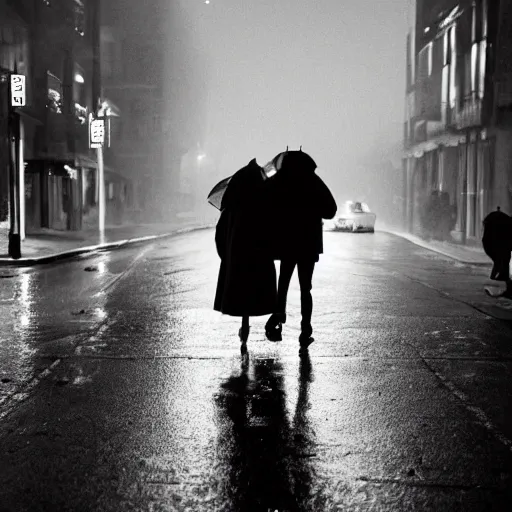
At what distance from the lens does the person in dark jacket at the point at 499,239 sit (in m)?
11.5

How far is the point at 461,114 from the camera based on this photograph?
97.3 feet

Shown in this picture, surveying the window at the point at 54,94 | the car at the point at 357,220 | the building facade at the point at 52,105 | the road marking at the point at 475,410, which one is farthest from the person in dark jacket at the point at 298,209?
the car at the point at 357,220

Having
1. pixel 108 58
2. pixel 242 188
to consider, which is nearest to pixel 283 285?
pixel 242 188

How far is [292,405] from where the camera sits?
5.70 meters

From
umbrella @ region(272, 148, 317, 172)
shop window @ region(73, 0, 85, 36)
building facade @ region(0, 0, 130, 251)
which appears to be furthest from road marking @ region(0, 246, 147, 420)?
shop window @ region(73, 0, 85, 36)

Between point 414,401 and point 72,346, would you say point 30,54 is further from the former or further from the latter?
point 414,401

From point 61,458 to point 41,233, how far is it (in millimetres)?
27322

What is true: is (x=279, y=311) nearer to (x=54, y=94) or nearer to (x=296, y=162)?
(x=296, y=162)

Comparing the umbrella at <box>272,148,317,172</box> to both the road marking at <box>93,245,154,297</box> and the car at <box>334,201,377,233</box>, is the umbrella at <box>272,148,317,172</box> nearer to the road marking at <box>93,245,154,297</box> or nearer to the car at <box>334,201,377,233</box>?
the road marking at <box>93,245,154,297</box>

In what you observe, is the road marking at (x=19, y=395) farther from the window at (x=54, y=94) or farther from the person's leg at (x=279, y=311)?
the window at (x=54, y=94)

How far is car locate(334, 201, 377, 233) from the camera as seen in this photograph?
35.7m

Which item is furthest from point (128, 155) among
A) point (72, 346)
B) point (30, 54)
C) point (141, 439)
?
point (141, 439)

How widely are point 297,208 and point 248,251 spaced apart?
2.38ft

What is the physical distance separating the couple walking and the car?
91.8ft
